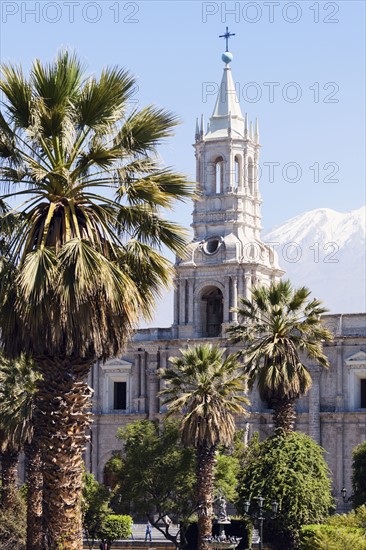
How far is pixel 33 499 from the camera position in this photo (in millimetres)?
43875

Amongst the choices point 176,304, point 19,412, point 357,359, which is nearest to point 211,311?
point 176,304

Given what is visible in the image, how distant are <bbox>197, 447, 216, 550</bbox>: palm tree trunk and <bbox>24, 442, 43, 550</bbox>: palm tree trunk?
6.01 metres

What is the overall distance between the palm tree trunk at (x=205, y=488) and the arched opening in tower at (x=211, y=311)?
77.4ft

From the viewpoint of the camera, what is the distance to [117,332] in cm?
2220

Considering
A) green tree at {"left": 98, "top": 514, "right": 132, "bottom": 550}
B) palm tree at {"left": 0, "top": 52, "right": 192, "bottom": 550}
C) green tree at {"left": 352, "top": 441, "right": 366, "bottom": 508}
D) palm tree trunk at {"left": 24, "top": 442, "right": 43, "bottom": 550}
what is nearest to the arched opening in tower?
green tree at {"left": 98, "top": 514, "right": 132, "bottom": 550}

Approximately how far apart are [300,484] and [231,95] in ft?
110

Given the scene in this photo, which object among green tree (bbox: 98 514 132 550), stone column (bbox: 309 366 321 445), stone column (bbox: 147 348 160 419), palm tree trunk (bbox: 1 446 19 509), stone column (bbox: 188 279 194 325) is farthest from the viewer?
stone column (bbox: 147 348 160 419)

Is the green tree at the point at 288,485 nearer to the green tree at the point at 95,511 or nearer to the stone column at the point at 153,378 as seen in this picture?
the green tree at the point at 95,511

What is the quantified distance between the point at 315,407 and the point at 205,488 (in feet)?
66.9

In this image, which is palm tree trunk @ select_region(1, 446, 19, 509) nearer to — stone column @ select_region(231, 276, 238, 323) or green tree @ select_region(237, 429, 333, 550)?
green tree @ select_region(237, 429, 333, 550)

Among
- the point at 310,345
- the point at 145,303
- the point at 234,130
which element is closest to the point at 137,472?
the point at 310,345

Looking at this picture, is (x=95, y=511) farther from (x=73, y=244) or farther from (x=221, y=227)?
(x=73, y=244)

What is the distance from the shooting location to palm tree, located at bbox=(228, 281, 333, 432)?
4512 cm

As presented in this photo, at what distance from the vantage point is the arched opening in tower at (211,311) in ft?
232
